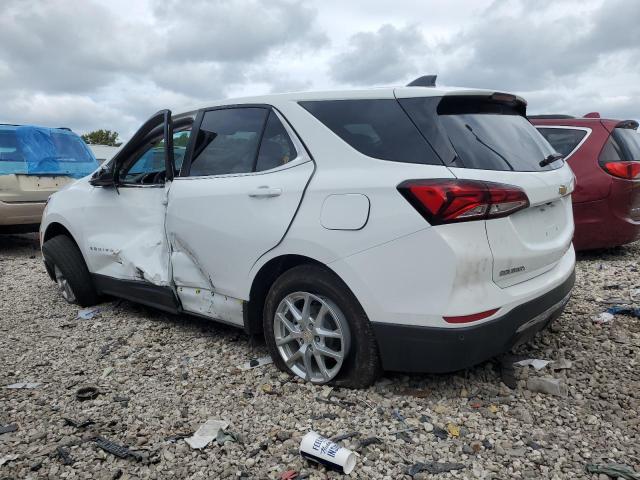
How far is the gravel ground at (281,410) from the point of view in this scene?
2.50 meters

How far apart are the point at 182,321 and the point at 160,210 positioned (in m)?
1.05

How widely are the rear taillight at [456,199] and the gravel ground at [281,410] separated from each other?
3.54 feet

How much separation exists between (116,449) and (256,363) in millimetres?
1121

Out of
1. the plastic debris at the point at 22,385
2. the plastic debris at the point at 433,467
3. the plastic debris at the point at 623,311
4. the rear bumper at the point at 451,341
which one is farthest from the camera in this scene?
the plastic debris at the point at 623,311

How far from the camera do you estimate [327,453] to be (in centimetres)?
245

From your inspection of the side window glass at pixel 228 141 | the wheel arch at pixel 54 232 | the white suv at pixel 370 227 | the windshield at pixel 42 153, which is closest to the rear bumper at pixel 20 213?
the windshield at pixel 42 153

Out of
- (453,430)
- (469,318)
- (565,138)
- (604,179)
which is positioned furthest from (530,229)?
(565,138)

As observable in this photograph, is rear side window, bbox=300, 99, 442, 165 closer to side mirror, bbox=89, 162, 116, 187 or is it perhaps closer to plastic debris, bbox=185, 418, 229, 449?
plastic debris, bbox=185, 418, 229, 449

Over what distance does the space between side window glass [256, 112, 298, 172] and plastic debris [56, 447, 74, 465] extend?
183 centimetres

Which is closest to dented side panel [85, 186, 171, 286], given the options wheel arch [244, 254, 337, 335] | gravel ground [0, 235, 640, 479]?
gravel ground [0, 235, 640, 479]

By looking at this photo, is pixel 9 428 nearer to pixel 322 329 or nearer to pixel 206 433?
pixel 206 433

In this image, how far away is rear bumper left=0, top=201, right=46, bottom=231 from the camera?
25.0 feet

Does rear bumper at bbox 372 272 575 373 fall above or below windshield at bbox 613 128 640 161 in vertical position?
below

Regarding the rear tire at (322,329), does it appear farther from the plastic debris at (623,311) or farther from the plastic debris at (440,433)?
the plastic debris at (623,311)
